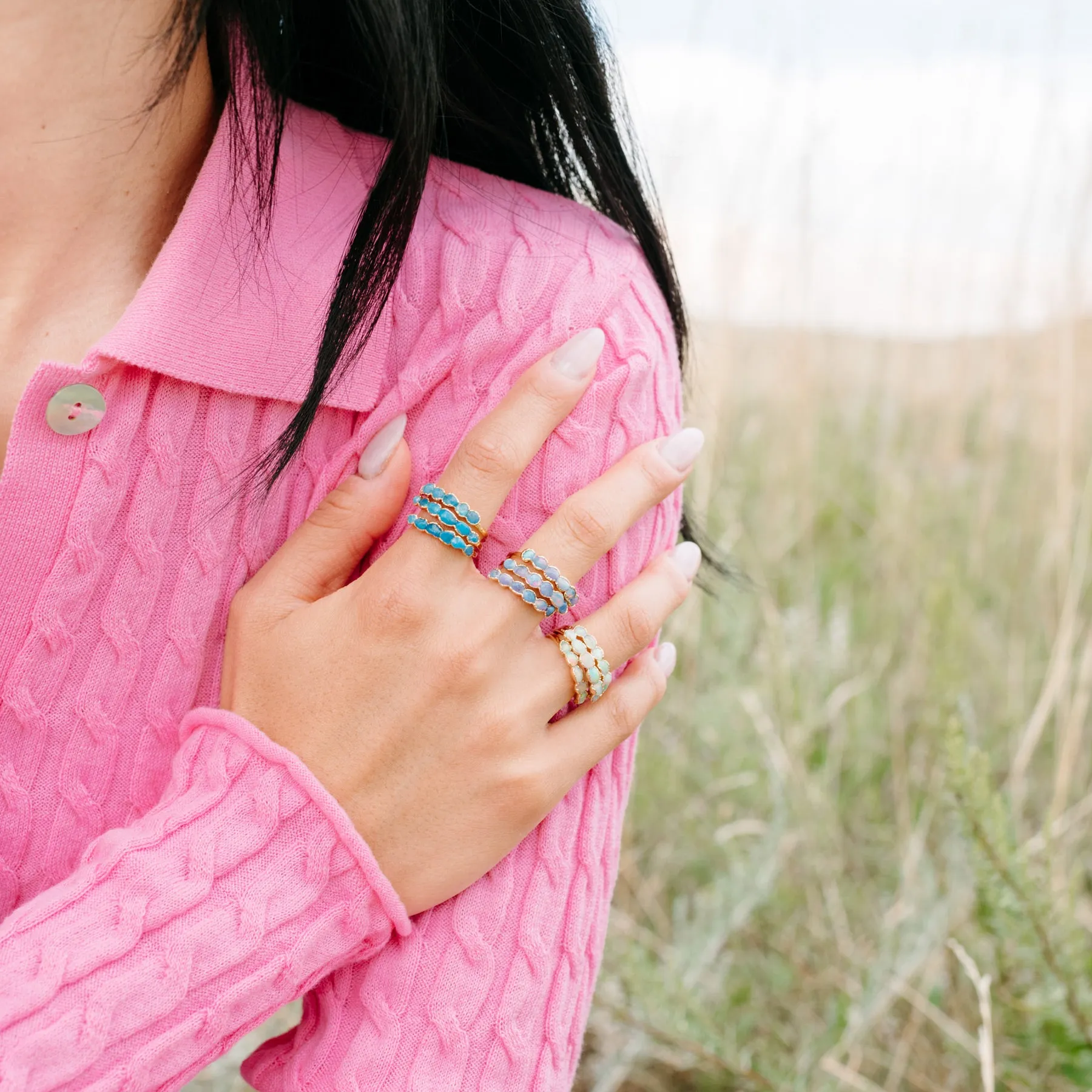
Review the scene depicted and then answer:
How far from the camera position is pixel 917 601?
2.32 m

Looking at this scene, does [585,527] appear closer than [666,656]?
Yes

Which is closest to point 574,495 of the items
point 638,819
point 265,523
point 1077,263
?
point 265,523

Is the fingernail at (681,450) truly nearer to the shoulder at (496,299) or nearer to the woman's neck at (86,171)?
the shoulder at (496,299)

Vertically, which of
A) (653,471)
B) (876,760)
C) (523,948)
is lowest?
(876,760)

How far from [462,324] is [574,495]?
18 cm

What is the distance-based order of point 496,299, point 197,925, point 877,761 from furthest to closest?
point 877,761
point 496,299
point 197,925

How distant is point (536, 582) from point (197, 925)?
0.36 m

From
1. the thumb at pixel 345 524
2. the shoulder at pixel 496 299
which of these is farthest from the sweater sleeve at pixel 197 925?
the shoulder at pixel 496 299

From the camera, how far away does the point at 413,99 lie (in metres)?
0.83

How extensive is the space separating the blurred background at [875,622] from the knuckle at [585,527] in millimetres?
433

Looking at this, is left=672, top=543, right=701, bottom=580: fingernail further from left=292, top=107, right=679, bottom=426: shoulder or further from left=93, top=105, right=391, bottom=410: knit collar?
left=93, top=105, right=391, bottom=410: knit collar

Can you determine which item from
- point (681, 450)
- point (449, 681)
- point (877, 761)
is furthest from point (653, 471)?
point (877, 761)

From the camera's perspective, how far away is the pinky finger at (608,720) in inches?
33.9

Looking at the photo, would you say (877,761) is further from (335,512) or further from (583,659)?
(335,512)
